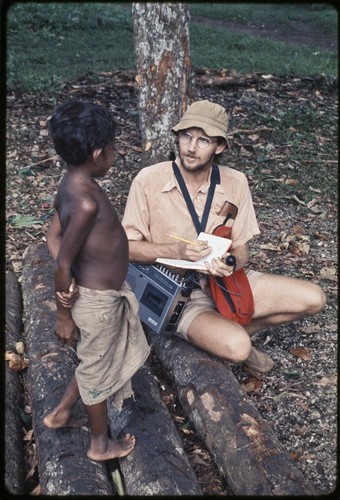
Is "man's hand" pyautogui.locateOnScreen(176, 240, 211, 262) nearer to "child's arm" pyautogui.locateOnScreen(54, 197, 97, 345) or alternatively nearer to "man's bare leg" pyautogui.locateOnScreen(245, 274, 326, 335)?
"man's bare leg" pyautogui.locateOnScreen(245, 274, 326, 335)

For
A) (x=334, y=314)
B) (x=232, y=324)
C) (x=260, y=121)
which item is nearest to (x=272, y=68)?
(x=260, y=121)

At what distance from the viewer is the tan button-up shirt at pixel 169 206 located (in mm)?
3984

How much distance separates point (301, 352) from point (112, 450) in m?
1.77

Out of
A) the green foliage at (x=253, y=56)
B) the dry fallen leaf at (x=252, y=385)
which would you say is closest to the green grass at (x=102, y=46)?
the green foliage at (x=253, y=56)

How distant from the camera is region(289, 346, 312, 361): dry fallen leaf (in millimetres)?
4352

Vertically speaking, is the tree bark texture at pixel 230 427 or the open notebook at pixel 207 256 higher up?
the open notebook at pixel 207 256

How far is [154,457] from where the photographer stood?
308cm

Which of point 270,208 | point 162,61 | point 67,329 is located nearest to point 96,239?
point 67,329

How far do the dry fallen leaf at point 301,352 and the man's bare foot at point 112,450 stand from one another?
5.29 ft

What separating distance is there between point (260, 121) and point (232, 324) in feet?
14.8

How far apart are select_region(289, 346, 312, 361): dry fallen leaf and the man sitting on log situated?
0.96 ft

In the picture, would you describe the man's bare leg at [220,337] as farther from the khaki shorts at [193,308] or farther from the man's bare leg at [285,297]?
the man's bare leg at [285,297]

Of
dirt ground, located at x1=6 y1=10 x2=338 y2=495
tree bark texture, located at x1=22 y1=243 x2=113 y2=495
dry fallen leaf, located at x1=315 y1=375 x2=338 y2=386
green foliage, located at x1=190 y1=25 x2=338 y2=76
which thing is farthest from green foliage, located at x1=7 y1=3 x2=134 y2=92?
dry fallen leaf, located at x1=315 y1=375 x2=338 y2=386

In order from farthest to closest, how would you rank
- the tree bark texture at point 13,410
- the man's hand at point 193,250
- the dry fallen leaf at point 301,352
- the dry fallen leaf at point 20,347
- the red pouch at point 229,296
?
1. the dry fallen leaf at point 301,352
2. the dry fallen leaf at point 20,347
3. the red pouch at point 229,296
4. the man's hand at point 193,250
5. the tree bark texture at point 13,410
